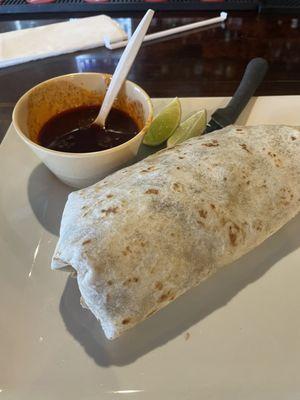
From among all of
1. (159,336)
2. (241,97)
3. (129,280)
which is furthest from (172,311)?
(241,97)

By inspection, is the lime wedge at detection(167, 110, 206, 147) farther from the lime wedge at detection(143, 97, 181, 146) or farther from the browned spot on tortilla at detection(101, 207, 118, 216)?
the browned spot on tortilla at detection(101, 207, 118, 216)

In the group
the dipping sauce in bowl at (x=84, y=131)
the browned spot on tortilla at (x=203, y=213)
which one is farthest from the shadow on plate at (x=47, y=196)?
the browned spot on tortilla at (x=203, y=213)

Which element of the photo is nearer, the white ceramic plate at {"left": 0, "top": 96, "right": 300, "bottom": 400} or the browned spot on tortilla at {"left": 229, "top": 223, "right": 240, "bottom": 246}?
the white ceramic plate at {"left": 0, "top": 96, "right": 300, "bottom": 400}

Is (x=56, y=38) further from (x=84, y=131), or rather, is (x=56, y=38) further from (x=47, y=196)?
(x=47, y=196)

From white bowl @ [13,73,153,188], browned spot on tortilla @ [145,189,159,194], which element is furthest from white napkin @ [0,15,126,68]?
browned spot on tortilla @ [145,189,159,194]

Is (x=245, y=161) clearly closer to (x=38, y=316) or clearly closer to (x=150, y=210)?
(x=150, y=210)

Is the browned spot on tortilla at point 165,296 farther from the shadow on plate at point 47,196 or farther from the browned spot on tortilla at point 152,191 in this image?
the shadow on plate at point 47,196

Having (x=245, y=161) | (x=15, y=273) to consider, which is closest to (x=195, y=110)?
(x=245, y=161)
